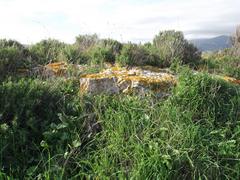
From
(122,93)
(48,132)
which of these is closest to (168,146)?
(48,132)

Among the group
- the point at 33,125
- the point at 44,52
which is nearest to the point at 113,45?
the point at 44,52

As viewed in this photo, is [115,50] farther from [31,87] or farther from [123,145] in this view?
[123,145]

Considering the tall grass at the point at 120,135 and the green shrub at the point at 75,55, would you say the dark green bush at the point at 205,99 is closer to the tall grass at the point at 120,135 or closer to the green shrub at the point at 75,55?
the tall grass at the point at 120,135

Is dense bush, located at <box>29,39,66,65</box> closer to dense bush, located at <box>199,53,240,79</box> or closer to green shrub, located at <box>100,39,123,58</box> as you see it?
green shrub, located at <box>100,39,123,58</box>

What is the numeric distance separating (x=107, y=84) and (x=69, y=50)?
9.08ft

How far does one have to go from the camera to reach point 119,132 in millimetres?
4930

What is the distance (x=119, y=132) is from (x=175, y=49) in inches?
184

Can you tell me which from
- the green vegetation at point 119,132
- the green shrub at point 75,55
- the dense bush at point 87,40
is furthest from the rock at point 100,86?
the dense bush at point 87,40

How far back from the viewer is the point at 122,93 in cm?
613

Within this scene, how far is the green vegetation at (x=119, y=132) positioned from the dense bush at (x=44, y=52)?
1920mm

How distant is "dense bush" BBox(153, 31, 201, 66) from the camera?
9.06 metres

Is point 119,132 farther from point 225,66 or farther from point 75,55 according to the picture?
point 225,66

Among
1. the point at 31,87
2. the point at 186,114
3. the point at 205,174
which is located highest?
the point at 31,87

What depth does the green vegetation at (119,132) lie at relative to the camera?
4.51m
